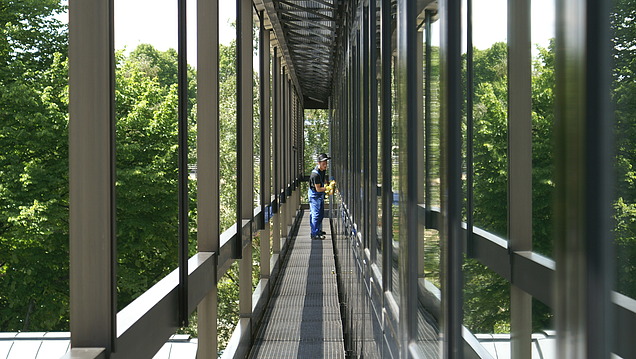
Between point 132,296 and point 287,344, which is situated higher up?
point 132,296

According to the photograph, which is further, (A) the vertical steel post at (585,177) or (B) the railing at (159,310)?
(B) the railing at (159,310)

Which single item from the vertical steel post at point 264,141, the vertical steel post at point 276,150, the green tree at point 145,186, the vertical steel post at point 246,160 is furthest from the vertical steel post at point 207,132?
the vertical steel post at point 276,150

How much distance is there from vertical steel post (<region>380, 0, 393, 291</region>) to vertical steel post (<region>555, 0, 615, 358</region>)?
2043 mm

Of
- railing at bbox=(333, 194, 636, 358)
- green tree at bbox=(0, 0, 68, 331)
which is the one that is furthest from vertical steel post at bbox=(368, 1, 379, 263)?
green tree at bbox=(0, 0, 68, 331)

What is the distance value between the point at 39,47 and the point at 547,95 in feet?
11.9

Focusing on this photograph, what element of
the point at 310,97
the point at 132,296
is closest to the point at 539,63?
the point at 132,296

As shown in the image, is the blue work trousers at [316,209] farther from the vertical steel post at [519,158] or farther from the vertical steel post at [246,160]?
the vertical steel post at [519,158]

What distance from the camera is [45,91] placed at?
4.92 meters

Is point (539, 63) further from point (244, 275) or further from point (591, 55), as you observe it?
point (244, 275)

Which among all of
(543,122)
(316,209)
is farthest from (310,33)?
(543,122)

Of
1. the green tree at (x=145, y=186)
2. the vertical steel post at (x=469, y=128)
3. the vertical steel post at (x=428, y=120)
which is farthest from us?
the green tree at (x=145, y=186)

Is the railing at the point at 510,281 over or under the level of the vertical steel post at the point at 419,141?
under

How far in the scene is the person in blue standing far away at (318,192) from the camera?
1380cm

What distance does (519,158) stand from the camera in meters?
0.92
